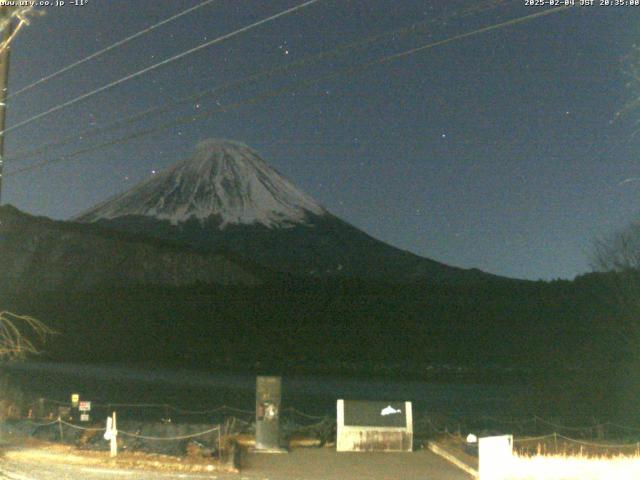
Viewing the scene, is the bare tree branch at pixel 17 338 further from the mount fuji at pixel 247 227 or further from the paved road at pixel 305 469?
the mount fuji at pixel 247 227

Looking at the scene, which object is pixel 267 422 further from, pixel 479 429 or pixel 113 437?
pixel 479 429

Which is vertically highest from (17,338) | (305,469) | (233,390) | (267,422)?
(17,338)

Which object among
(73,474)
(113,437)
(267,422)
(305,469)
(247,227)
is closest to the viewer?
(73,474)

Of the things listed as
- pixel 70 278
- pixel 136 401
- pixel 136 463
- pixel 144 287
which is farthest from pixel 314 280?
pixel 136 463

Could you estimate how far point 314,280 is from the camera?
11269 cm

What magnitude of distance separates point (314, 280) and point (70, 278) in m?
36.3

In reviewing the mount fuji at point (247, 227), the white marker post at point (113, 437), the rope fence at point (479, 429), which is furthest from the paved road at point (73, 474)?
the mount fuji at point (247, 227)

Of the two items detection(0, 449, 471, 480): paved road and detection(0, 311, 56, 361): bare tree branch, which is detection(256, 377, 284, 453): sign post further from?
detection(0, 311, 56, 361): bare tree branch

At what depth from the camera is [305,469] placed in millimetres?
16062

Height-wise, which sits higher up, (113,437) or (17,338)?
(17,338)

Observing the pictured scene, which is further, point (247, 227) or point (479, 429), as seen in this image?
point (247, 227)

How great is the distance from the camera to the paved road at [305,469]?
14508 mm

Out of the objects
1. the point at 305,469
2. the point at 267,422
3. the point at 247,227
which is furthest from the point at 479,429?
the point at 247,227

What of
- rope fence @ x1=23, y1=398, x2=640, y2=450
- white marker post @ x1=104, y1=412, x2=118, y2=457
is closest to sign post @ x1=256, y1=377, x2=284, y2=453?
rope fence @ x1=23, y1=398, x2=640, y2=450
